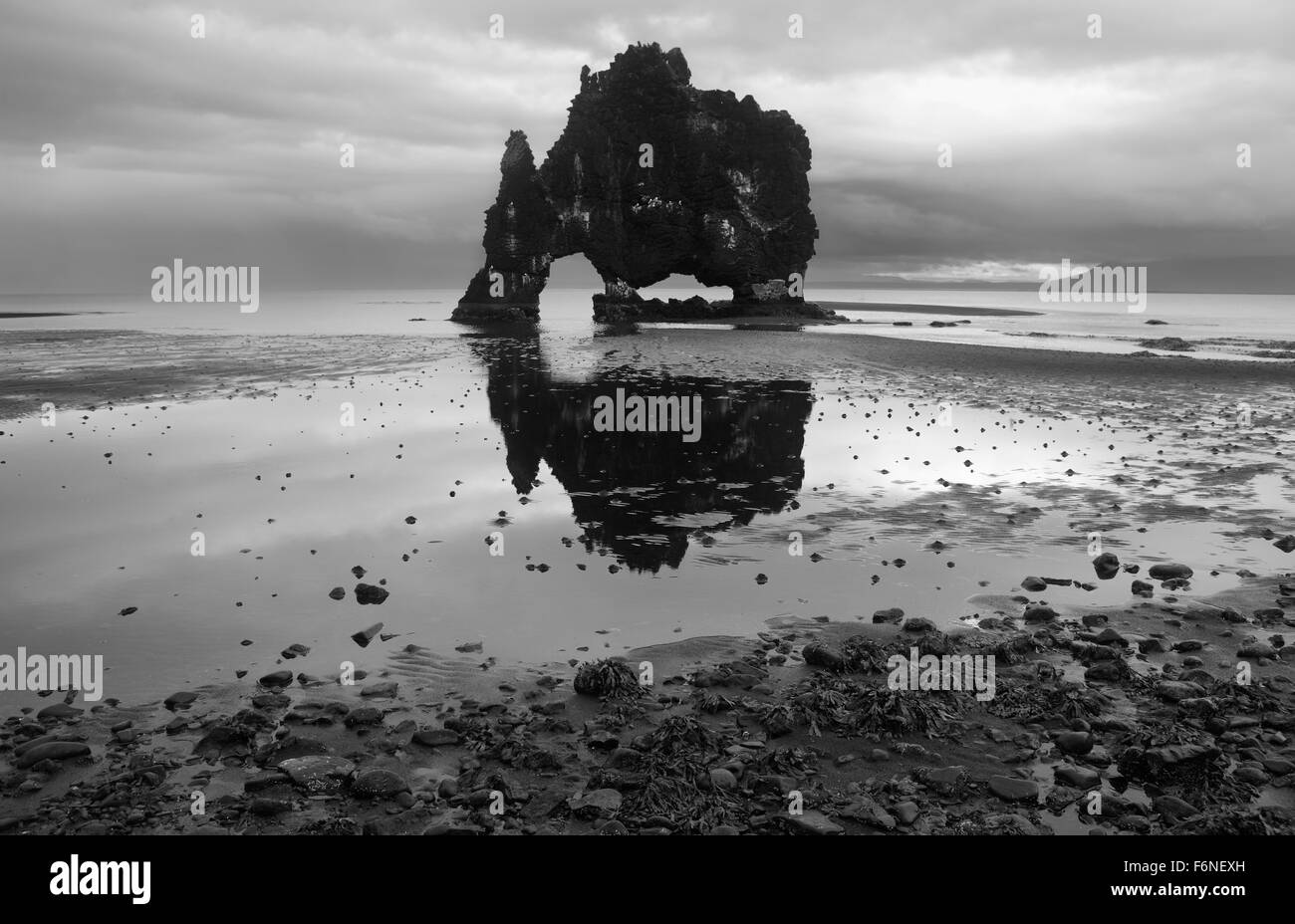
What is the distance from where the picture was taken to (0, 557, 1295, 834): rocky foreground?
22.4ft

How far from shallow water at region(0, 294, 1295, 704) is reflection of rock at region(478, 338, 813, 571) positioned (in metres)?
0.10

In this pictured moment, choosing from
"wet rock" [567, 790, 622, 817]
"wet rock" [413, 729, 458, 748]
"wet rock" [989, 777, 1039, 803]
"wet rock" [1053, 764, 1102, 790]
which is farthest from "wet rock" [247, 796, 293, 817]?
"wet rock" [1053, 764, 1102, 790]

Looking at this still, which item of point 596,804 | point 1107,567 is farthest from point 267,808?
point 1107,567

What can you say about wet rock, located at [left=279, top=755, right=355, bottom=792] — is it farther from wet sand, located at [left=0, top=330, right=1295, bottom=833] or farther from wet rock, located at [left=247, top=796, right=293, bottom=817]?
wet rock, located at [left=247, top=796, right=293, bottom=817]

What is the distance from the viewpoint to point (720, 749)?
790 centimetres

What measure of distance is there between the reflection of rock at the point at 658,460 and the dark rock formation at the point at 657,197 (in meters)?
76.9

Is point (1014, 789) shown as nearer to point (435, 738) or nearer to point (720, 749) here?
point (720, 749)

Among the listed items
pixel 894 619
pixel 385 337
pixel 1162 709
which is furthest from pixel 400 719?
pixel 385 337

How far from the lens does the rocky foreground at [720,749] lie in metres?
6.82

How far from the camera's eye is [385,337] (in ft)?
243

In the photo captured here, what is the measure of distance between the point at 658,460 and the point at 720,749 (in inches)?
556

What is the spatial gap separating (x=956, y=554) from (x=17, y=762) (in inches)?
492

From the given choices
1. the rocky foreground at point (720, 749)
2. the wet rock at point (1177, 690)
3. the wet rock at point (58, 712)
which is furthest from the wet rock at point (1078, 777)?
the wet rock at point (58, 712)
